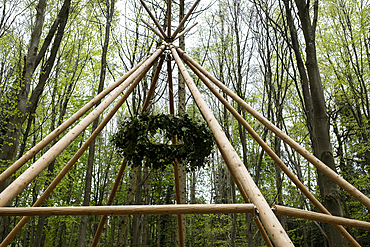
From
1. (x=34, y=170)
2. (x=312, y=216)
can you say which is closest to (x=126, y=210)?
(x=34, y=170)

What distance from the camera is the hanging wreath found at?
121 inches

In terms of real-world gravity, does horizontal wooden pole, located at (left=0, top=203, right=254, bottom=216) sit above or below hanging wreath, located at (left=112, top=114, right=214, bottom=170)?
below

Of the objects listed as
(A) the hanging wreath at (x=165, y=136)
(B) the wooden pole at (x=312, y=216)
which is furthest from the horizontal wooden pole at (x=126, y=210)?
(A) the hanging wreath at (x=165, y=136)

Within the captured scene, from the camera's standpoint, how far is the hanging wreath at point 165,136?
308cm

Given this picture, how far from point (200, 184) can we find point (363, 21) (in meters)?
11.5

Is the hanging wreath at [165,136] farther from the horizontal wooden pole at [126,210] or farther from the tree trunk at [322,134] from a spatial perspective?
the horizontal wooden pole at [126,210]

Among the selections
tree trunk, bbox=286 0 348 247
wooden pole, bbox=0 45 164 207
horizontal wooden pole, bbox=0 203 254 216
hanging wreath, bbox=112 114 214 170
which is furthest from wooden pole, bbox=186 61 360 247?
wooden pole, bbox=0 45 164 207

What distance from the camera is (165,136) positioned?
124 inches

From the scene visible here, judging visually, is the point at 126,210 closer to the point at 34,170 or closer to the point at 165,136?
the point at 34,170

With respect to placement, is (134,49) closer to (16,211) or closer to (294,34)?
(294,34)

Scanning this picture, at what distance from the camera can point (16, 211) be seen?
1489mm

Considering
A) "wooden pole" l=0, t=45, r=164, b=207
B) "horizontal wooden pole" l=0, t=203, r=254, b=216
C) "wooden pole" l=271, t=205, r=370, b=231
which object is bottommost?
"wooden pole" l=271, t=205, r=370, b=231

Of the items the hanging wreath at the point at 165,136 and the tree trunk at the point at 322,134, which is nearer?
the tree trunk at the point at 322,134

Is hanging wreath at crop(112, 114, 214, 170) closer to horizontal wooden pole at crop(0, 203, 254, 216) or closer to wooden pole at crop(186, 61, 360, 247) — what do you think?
wooden pole at crop(186, 61, 360, 247)
